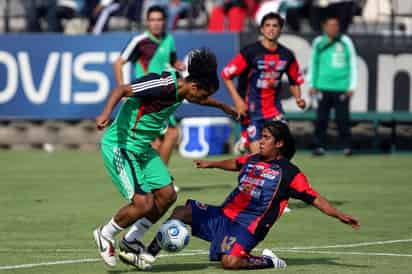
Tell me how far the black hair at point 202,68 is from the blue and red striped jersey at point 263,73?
15.8ft

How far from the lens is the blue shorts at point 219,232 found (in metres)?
10.0

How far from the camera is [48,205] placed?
15.0 meters

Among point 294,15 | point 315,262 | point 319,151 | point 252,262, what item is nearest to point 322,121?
point 319,151

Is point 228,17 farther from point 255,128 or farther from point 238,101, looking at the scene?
point 238,101

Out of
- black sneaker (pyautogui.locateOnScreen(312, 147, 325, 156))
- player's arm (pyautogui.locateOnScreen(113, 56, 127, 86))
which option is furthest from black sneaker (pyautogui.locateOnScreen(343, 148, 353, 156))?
player's arm (pyautogui.locateOnScreen(113, 56, 127, 86))

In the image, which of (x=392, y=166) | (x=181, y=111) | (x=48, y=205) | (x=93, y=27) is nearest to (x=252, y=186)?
(x=48, y=205)

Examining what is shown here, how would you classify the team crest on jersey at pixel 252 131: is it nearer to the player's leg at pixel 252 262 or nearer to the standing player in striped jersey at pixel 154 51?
the standing player in striped jersey at pixel 154 51

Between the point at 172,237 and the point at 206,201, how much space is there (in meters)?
5.49

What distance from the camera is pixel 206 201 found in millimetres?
15320

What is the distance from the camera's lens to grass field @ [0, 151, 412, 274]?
411 inches

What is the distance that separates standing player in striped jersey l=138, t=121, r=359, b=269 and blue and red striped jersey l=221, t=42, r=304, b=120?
4.70 meters

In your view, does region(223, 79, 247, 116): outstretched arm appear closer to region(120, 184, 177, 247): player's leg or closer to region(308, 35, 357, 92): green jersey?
region(120, 184, 177, 247): player's leg

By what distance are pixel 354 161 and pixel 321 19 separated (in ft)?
9.73

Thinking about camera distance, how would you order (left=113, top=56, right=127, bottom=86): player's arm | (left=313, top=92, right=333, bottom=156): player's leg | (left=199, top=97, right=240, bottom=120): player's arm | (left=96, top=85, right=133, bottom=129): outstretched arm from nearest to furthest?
(left=96, top=85, right=133, bottom=129): outstretched arm, (left=199, top=97, right=240, bottom=120): player's arm, (left=113, top=56, right=127, bottom=86): player's arm, (left=313, top=92, right=333, bottom=156): player's leg
